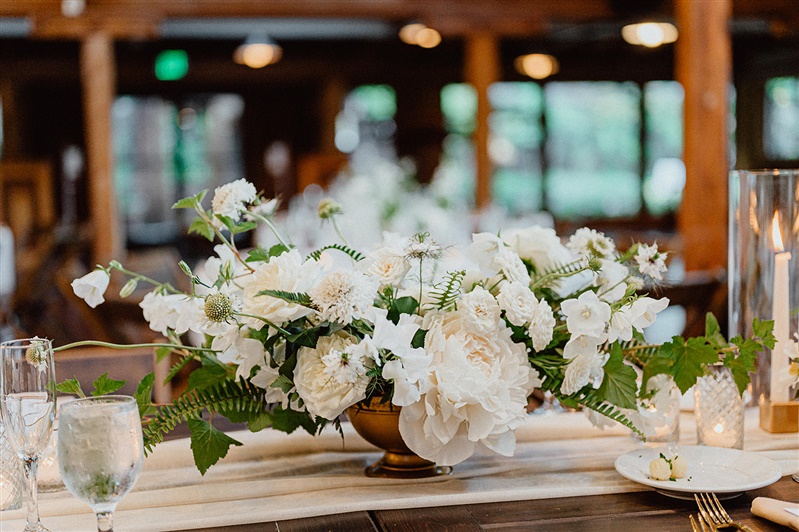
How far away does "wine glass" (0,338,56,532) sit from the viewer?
3.88 ft

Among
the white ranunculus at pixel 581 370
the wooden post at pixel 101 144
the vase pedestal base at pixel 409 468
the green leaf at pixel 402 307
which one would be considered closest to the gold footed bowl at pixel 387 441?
the vase pedestal base at pixel 409 468

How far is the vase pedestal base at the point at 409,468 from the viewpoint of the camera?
143cm

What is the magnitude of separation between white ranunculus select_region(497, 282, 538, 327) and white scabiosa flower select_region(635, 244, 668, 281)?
165mm

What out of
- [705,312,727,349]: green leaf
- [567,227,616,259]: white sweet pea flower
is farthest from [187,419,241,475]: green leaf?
[705,312,727,349]: green leaf

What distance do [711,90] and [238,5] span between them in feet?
12.2

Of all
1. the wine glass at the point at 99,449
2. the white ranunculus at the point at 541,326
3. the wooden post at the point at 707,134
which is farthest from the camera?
the wooden post at the point at 707,134

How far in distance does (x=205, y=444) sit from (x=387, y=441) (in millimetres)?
263

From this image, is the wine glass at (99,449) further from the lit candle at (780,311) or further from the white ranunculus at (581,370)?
the lit candle at (780,311)

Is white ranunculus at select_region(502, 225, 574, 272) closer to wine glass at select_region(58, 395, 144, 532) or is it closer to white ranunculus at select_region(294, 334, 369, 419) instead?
white ranunculus at select_region(294, 334, 369, 419)

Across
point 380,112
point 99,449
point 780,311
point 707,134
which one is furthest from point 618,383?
point 380,112

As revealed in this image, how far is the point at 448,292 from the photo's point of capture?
4.29 ft

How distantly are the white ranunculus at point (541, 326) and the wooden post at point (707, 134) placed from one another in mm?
3683

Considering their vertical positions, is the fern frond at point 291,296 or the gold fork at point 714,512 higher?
the fern frond at point 291,296

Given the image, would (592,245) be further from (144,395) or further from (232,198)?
(144,395)
